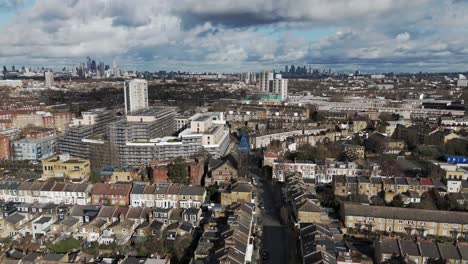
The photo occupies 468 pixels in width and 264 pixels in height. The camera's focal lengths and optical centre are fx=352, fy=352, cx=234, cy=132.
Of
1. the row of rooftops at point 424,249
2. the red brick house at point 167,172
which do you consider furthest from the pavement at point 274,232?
the red brick house at point 167,172

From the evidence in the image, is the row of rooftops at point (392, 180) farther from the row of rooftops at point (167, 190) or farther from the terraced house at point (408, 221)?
the row of rooftops at point (167, 190)

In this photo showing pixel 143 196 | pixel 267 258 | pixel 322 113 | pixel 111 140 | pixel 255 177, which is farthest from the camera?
pixel 322 113

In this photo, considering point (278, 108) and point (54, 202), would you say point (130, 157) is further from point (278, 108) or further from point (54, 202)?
point (278, 108)

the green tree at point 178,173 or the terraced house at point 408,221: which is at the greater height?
the green tree at point 178,173

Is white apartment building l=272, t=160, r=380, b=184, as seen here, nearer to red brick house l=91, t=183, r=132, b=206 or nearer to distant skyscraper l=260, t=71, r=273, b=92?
red brick house l=91, t=183, r=132, b=206

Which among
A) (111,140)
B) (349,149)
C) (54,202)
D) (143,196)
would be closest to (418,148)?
(349,149)

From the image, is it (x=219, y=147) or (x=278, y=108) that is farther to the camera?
(x=278, y=108)

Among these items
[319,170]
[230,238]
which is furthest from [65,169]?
[319,170]
